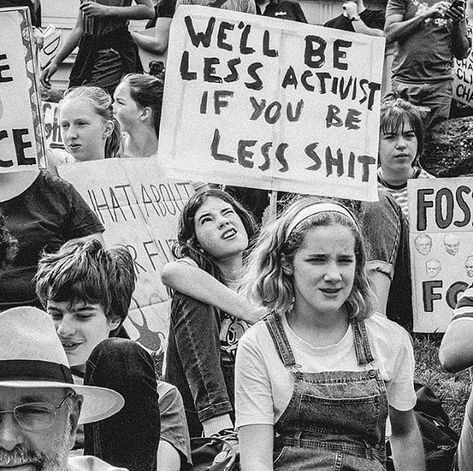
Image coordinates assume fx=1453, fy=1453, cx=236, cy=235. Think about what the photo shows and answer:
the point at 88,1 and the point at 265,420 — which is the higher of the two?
the point at 88,1

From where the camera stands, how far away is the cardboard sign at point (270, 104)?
6.67 metres

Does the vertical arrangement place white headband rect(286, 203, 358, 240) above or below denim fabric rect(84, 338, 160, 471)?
above

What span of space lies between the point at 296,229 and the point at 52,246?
1.43m

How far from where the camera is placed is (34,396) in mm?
3711

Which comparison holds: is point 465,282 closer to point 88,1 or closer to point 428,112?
point 428,112

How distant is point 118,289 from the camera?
5285 mm

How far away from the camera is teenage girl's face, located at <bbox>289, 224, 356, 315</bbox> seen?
15.9 ft

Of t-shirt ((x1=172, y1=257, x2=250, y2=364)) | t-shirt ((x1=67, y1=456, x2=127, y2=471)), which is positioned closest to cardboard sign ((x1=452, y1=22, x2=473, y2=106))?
t-shirt ((x1=172, y1=257, x2=250, y2=364))

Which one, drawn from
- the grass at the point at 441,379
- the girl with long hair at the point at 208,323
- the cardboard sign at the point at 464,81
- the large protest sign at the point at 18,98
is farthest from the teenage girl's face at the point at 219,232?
the cardboard sign at the point at 464,81

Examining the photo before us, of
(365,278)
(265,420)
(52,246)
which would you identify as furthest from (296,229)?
(52,246)

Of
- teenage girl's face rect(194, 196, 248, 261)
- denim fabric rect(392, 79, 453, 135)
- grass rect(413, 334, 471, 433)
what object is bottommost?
grass rect(413, 334, 471, 433)

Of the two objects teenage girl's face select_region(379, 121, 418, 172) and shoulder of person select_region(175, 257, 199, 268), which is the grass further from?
shoulder of person select_region(175, 257, 199, 268)

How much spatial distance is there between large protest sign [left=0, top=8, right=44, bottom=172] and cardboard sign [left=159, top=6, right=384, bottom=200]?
2.30 feet

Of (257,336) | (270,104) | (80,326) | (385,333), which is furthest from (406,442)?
(270,104)
